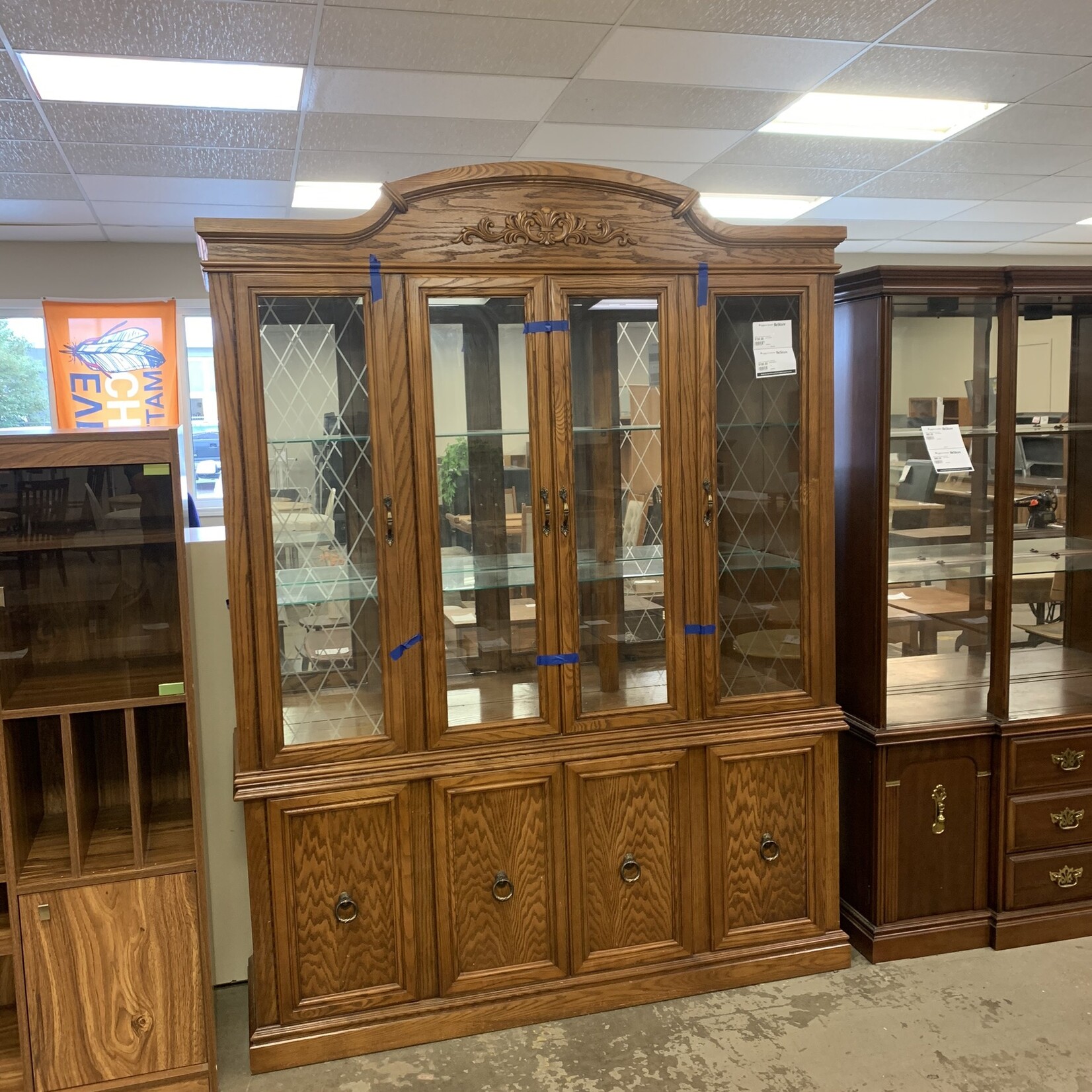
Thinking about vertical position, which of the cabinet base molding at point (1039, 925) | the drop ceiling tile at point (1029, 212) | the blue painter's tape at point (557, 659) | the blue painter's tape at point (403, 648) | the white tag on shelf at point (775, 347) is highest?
the drop ceiling tile at point (1029, 212)

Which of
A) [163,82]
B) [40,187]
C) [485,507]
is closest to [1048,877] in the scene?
[485,507]

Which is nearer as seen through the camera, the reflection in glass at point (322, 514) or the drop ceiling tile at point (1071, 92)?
the reflection in glass at point (322, 514)

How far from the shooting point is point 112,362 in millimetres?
5891

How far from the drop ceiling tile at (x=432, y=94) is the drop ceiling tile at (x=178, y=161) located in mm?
707

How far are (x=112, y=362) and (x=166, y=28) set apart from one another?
134 inches

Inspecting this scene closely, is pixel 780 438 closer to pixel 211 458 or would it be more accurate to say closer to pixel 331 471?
pixel 331 471

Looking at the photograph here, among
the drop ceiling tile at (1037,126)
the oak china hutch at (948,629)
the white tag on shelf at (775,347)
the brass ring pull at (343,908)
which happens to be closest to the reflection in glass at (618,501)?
the white tag on shelf at (775,347)

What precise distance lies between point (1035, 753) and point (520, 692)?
1608 millimetres

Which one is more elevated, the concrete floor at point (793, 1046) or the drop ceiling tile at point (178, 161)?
the drop ceiling tile at point (178, 161)

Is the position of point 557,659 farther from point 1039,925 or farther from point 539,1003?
point 1039,925

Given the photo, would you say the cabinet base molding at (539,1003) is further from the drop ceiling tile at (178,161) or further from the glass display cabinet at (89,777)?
the drop ceiling tile at (178,161)

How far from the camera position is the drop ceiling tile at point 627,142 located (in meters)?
4.02

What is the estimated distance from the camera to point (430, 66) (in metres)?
3.25

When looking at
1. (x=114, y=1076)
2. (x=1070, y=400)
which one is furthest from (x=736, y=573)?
(x=114, y=1076)
